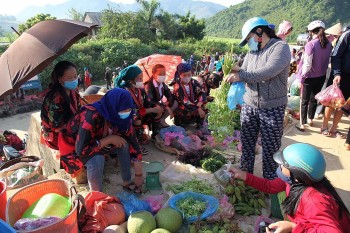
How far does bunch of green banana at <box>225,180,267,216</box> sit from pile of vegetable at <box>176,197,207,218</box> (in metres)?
0.36

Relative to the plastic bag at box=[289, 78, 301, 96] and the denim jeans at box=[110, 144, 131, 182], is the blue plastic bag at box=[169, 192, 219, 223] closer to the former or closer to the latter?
the denim jeans at box=[110, 144, 131, 182]

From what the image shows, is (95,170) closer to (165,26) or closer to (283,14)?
(165,26)

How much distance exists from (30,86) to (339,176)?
14778 mm

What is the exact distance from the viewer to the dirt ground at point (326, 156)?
357 cm

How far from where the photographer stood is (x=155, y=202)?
299cm

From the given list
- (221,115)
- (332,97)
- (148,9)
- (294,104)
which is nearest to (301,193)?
(221,115)

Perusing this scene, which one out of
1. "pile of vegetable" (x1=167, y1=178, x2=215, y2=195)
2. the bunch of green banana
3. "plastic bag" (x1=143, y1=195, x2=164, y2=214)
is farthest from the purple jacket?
"plastic bag" (x1=143, y1=195, x2=164, y2=214)

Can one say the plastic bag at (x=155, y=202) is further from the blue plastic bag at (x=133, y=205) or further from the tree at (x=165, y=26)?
the tree at (x=165, y=26)

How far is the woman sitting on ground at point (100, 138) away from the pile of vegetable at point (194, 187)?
0.41 m

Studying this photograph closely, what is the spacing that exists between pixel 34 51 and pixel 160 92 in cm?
232

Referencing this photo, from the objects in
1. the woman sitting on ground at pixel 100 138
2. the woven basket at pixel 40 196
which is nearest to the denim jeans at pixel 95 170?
the woman sitting on ground at pixel 100 138

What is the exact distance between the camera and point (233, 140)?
4.63 metres

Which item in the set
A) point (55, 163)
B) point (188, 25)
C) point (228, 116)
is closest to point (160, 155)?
point (228, 116)

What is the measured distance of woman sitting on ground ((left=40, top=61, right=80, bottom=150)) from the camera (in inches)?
132
